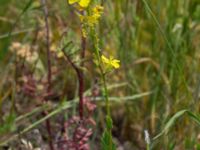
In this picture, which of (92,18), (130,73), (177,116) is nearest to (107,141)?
(177,116)

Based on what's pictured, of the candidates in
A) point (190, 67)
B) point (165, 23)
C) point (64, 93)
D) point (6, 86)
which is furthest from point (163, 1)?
point (6, 86)

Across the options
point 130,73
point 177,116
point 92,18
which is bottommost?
point 130,73

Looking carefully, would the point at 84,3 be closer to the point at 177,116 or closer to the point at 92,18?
the point at 92,18

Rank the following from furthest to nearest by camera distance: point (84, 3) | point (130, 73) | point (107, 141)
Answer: point (130, 73) < point (107, 141) < point (84, 3)

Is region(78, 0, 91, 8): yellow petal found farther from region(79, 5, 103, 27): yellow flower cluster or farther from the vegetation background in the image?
the vegetation background

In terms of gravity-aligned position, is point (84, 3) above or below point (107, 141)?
above

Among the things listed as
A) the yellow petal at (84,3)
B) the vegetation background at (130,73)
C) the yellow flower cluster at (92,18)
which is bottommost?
the vegetation background at (130,73)

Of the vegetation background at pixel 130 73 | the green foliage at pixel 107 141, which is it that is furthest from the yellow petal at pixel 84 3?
the vegetation background at pixel 130 73

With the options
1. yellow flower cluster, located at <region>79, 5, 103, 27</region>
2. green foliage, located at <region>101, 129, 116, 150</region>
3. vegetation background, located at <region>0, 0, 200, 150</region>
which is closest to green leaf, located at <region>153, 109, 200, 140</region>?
green foliage, located at <region>101, 129, 116, 150</region>

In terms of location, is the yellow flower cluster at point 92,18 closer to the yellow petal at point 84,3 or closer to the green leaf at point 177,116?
the yellow petal at point 84,3

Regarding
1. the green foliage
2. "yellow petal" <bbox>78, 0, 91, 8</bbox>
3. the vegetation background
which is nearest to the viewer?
"yellow petal" <bbox>78, 0, 91, 8</bbox>

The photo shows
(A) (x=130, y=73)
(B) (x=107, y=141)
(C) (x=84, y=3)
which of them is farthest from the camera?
(A) (x=130, y=73)

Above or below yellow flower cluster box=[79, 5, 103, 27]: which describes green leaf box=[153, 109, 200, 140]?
below
